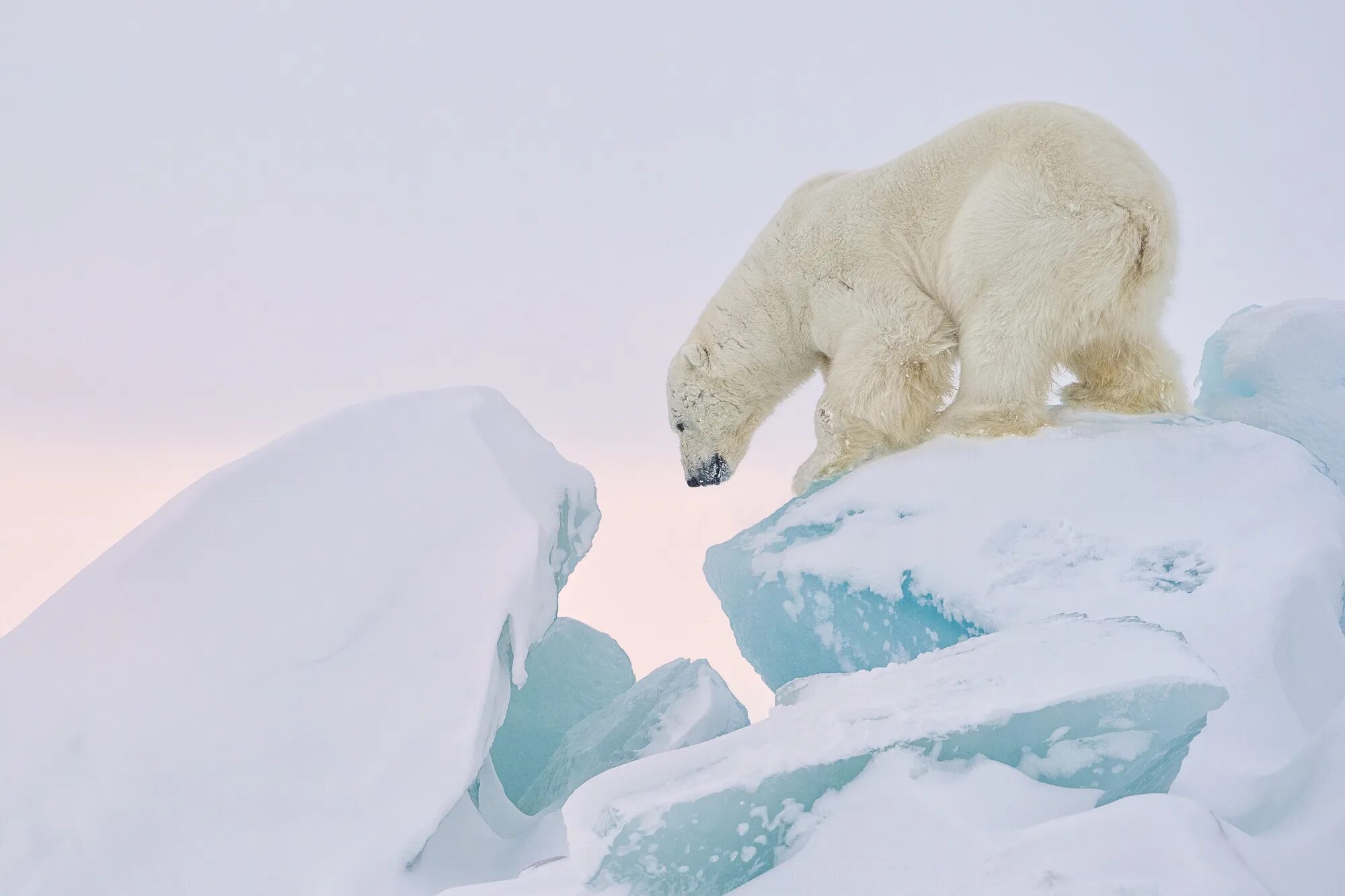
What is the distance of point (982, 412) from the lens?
133 inches

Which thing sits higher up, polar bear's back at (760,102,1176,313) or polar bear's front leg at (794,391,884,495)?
polar bear's back at (760,102,1176,313)

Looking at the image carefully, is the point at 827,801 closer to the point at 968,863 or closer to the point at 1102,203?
the point at 968,863

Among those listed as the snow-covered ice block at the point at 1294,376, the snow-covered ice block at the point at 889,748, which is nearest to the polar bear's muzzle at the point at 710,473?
the snow-covered ice block at the point at 1294,376

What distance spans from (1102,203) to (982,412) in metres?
0.83

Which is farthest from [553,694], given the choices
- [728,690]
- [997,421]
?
[997,421]

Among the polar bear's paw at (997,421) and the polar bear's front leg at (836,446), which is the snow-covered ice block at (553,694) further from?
the polar bear's paw at (997,421)

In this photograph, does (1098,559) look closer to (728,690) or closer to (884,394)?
(884,394)

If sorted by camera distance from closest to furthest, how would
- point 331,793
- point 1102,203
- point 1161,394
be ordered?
point 331,793 → point 1102,203 → point 1161,394

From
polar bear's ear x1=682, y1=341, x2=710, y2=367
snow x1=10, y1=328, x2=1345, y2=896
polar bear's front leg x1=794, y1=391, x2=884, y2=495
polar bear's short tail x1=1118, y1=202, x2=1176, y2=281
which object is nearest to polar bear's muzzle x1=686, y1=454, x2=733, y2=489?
polar bear's ear x1=682, y1=341, x2=710, y2=367

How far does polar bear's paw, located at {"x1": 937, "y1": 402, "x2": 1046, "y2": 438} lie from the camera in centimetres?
329

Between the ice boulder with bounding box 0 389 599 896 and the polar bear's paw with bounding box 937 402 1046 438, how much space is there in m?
1.56

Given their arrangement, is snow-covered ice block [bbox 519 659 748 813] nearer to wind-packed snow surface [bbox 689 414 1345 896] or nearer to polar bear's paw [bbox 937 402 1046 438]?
wind-packed snow surface [bbox 689 414 1345 896]

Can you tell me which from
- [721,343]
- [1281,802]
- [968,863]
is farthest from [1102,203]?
[968,863]

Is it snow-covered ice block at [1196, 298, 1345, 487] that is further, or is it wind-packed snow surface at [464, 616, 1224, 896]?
snow-covered ice block at [1196, 298, 1345, 487]
